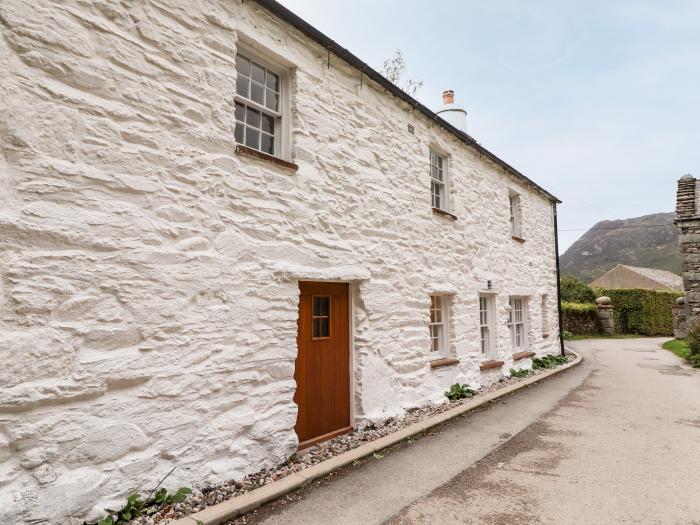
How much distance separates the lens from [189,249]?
3.90m

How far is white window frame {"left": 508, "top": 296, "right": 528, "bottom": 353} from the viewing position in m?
10.9

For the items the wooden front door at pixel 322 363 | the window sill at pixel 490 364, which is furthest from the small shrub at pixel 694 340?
the wooden front door at pixel 322 363

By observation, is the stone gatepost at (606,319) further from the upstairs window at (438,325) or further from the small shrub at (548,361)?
the upstairs window at (438,325)

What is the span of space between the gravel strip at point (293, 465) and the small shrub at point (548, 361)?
16.5ft

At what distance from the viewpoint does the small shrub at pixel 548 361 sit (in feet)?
→ 37.0

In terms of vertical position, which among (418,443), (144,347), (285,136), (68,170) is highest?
(285,136)

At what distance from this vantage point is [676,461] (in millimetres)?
4684

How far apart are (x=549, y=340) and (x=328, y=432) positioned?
32.0 feet

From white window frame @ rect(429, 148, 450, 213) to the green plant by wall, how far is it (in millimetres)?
22780

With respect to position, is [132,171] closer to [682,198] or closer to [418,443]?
[418,443]

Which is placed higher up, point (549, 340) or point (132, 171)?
point (132, 171)

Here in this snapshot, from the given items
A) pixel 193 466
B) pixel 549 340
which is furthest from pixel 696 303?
pixel 193 466

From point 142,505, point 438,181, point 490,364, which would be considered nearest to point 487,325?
point 490,364

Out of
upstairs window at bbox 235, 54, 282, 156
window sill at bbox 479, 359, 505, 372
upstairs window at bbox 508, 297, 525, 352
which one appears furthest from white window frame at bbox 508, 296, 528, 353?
upstairs window at bbox 235, 54, 282, 156
